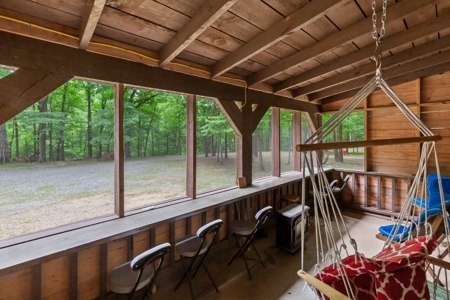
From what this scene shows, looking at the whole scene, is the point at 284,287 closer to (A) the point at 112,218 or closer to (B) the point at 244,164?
(B) the point at 244,164

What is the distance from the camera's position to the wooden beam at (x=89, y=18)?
1.24 meters

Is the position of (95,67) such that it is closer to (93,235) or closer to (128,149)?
(128,149)

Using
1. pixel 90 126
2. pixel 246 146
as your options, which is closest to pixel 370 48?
pixel 246 146

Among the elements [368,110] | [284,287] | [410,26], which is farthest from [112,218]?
[368,110]

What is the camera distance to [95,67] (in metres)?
1.81

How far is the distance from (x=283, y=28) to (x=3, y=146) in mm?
2443

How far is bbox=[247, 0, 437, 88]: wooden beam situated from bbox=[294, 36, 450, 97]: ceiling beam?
1.26 meters

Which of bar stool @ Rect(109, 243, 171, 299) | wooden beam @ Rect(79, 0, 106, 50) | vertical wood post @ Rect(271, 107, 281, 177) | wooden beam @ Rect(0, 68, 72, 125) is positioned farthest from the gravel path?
vertical wood post @ Rect(271, 107, 281, 177)

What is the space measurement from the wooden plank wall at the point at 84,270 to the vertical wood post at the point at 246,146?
1.14 m

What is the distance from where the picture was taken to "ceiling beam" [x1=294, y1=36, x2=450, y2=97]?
8.04 ft

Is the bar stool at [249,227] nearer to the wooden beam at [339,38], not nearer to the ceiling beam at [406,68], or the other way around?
the wooden beam at [339,38]

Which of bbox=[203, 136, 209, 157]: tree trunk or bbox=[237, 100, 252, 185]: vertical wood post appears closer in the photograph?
bbox=[237, 100, 252, 185]: vertical wood post

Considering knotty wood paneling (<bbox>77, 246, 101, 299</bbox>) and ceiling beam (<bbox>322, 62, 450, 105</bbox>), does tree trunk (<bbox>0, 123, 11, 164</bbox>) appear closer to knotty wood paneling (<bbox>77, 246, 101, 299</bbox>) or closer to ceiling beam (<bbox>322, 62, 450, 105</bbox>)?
knotty wood paneling (<bbox>77, 246, 101, 299</bbox>)

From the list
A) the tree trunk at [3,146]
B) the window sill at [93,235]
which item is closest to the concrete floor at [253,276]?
Result: the window sill at [93,235]
